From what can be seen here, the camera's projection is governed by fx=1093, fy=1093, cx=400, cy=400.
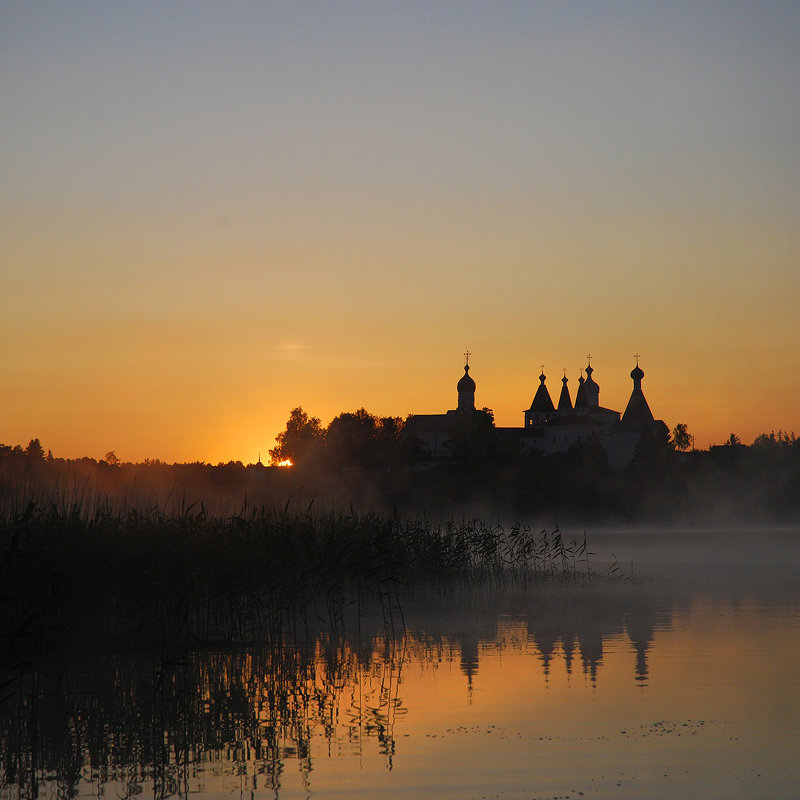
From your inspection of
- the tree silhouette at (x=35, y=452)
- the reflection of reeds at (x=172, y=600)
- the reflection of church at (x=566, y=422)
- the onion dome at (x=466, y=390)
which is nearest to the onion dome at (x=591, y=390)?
the reflection of church at (x=566, y=422)

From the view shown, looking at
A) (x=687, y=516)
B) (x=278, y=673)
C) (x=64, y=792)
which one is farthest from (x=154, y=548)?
(x=687, y=516)

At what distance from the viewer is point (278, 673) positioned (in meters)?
11.9

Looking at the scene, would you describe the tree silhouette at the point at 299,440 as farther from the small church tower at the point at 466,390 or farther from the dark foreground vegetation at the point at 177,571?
the dark foreground vegetation at the point at 177,571

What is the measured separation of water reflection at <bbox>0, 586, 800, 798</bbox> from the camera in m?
7.75

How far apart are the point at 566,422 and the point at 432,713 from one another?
118 metres

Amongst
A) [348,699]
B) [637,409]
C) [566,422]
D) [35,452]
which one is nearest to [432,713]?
[348,699]

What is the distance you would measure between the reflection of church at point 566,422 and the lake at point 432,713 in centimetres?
10228

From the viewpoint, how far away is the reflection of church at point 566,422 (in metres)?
122

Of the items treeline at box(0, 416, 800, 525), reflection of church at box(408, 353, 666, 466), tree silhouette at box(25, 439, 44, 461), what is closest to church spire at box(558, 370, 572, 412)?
reflection of church at box(408, 353, 666, 466)

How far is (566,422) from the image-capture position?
126 meters

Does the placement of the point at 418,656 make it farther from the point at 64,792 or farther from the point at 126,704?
the point at 64,792

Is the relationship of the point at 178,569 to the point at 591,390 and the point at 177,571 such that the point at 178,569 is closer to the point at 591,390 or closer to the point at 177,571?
the point at 177,571

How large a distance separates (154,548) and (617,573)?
15.9 metres

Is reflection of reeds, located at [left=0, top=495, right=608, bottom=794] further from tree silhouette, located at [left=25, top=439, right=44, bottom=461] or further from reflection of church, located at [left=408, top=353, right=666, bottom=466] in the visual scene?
reflection of church, located at [left=408, top=353, right=666, bottom=466]
